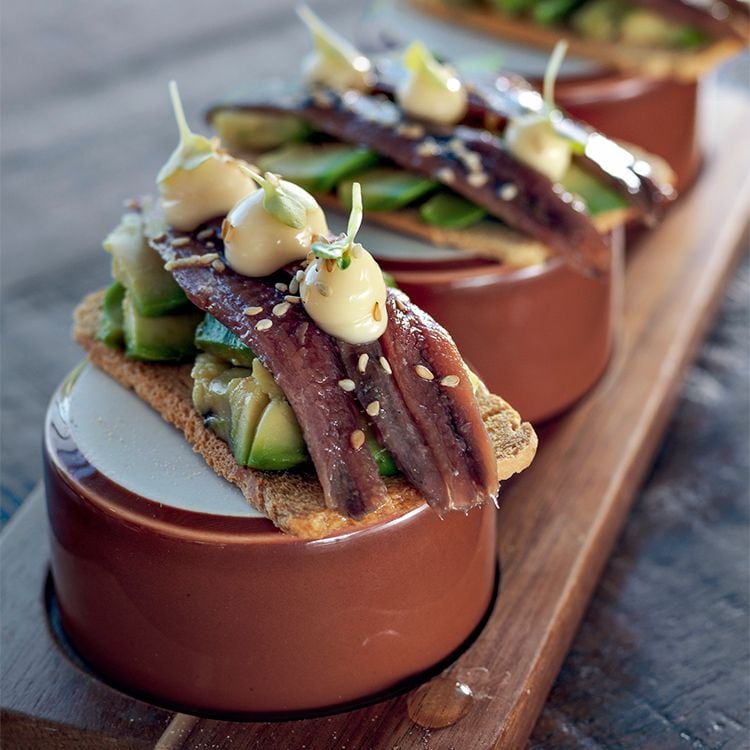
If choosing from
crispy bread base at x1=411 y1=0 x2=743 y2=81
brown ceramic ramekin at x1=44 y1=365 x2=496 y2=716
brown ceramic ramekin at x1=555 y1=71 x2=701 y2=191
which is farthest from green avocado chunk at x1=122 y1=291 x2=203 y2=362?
crispy bread base at x1=411 y1=0 x2=743 y2=81

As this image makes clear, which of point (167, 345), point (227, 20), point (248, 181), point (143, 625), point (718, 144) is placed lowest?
point (227, 20)

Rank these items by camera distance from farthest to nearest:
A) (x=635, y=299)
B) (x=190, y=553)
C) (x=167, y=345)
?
(x=635, y=299), (x=167, y=345), (x=190, y=553)

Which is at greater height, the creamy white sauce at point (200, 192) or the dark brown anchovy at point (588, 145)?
the creamy white sauce at point (200, 192)

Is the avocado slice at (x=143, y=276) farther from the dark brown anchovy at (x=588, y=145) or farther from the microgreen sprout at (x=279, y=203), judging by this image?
the dark brown anchovy at (x=588, y=145)

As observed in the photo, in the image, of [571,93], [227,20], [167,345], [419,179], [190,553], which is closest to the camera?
[190,553]

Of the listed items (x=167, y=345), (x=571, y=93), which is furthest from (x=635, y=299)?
(x=167, y=345)

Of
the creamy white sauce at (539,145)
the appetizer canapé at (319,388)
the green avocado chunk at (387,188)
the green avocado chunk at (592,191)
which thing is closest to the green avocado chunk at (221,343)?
the appetizer canapé at (319,388)

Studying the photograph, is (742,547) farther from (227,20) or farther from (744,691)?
(227,20)

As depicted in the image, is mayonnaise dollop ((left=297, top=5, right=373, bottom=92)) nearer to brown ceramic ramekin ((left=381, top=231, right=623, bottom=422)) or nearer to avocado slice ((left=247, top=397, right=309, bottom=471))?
brown ceramic ramekin ((left=381, top=231, right=623, bottom=422))
